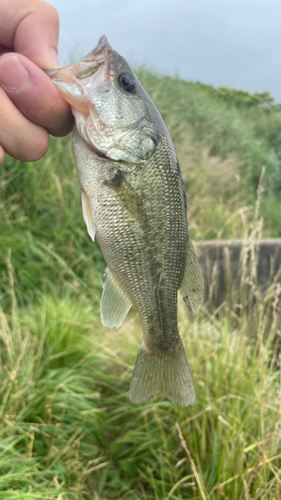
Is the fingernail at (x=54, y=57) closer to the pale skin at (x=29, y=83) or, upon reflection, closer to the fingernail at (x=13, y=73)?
the pale skin at (x=29, y=83)

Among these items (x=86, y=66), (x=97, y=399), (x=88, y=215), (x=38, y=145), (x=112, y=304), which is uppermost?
(x=86, y=66)

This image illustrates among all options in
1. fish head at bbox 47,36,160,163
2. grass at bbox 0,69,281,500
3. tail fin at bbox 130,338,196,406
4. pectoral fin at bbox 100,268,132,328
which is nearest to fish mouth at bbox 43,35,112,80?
fish head at bbox 47,36,160,163

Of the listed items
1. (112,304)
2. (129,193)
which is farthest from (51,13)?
(112,304)

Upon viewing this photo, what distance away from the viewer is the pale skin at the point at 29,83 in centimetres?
108

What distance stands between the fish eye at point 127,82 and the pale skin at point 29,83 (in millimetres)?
194

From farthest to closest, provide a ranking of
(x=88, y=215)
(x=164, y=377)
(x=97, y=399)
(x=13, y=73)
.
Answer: (x=97, y=399) → (x=164, y=377) → (x=88, y=215) → (x=13, y=73)

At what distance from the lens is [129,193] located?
1.12 m

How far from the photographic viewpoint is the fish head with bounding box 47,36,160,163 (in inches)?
44.6

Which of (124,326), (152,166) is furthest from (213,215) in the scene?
(152,166)

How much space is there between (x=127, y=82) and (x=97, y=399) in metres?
2.13

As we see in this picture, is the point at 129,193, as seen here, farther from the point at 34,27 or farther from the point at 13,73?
the point at 34,27

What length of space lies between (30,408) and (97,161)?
5.69ft

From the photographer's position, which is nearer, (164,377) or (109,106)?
(109,106)

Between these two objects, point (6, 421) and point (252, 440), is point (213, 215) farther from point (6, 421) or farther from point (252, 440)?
point (6, 421)
